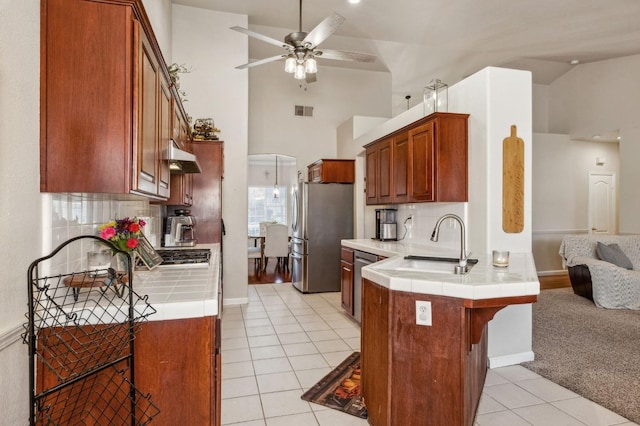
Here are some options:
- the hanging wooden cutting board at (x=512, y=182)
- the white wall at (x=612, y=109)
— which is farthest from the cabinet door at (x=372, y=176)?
the white wall at (x=612, y=109)

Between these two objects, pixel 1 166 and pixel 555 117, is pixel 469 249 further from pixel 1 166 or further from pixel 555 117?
pixel 555 117

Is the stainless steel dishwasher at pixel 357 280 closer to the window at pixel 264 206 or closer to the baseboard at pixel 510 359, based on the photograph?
the baseboard at pixel 510 359

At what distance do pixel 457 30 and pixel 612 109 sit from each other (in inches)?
140

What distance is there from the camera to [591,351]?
3.30 meters

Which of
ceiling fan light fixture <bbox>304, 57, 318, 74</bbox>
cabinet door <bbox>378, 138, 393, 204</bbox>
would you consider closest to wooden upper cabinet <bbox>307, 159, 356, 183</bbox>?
cabinet door <bbox>378, 138, 393, 204</bbox>

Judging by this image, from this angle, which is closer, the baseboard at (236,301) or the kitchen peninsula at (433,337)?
the kitchen peninsula at (433,337)

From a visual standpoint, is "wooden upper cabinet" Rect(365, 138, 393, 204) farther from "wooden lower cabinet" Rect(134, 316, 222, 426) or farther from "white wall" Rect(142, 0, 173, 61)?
"wooden lower cabinet" Rect(134, 316, 222, 426)

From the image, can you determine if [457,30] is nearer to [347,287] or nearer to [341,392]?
[347,287]

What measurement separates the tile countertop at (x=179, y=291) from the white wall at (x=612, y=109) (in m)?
7.03

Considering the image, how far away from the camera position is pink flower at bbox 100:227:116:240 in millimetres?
1682

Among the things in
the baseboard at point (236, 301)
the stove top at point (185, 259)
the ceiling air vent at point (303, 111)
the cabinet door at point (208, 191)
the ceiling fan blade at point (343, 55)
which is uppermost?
the ceiling air vent at point (303, 111)

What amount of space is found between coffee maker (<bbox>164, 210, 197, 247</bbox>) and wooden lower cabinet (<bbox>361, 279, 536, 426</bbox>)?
261 centimetres

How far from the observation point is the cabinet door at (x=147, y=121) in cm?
152

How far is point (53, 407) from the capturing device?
1.27 m
